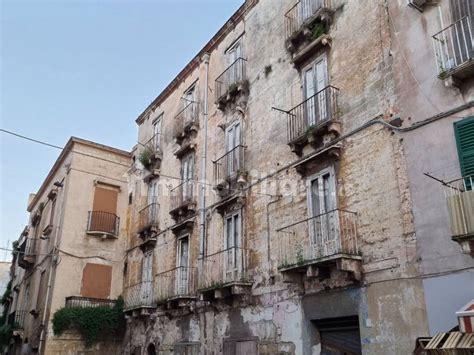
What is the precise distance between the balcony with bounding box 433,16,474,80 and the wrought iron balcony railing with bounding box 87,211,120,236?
55.3 feet

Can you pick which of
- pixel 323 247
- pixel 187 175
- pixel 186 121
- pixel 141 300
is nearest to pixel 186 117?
pixel 186 121

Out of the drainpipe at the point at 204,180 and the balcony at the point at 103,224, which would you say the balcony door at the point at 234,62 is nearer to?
the drainpipe at the point at 204,180

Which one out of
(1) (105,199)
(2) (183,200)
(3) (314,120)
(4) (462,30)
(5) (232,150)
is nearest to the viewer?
(4) (462,30)

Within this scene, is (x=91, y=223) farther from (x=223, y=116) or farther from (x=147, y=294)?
(x=223, y=116)

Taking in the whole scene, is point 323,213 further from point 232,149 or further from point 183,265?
point 183,265

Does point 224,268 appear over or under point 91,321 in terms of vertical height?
over

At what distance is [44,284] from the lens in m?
21.9

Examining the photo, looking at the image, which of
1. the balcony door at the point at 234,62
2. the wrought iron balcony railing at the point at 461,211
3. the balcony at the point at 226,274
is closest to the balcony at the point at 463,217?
the wrought iron balcony railing at the point at 461,211

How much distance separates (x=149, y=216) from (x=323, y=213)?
10.9 m

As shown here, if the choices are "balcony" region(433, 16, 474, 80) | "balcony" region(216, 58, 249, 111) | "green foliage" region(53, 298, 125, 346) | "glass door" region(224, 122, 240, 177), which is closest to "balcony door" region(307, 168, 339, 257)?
"balcony" region(433, 16, 474, 80)

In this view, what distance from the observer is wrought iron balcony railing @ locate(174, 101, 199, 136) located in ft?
61.3

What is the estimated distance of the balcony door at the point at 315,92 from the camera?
39.6 feet

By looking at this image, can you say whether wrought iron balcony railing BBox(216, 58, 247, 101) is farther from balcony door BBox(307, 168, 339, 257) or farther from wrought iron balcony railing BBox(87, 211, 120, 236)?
wrought iron balcony railing BBox(87, 211, 120, 236)

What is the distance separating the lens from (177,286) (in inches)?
650
